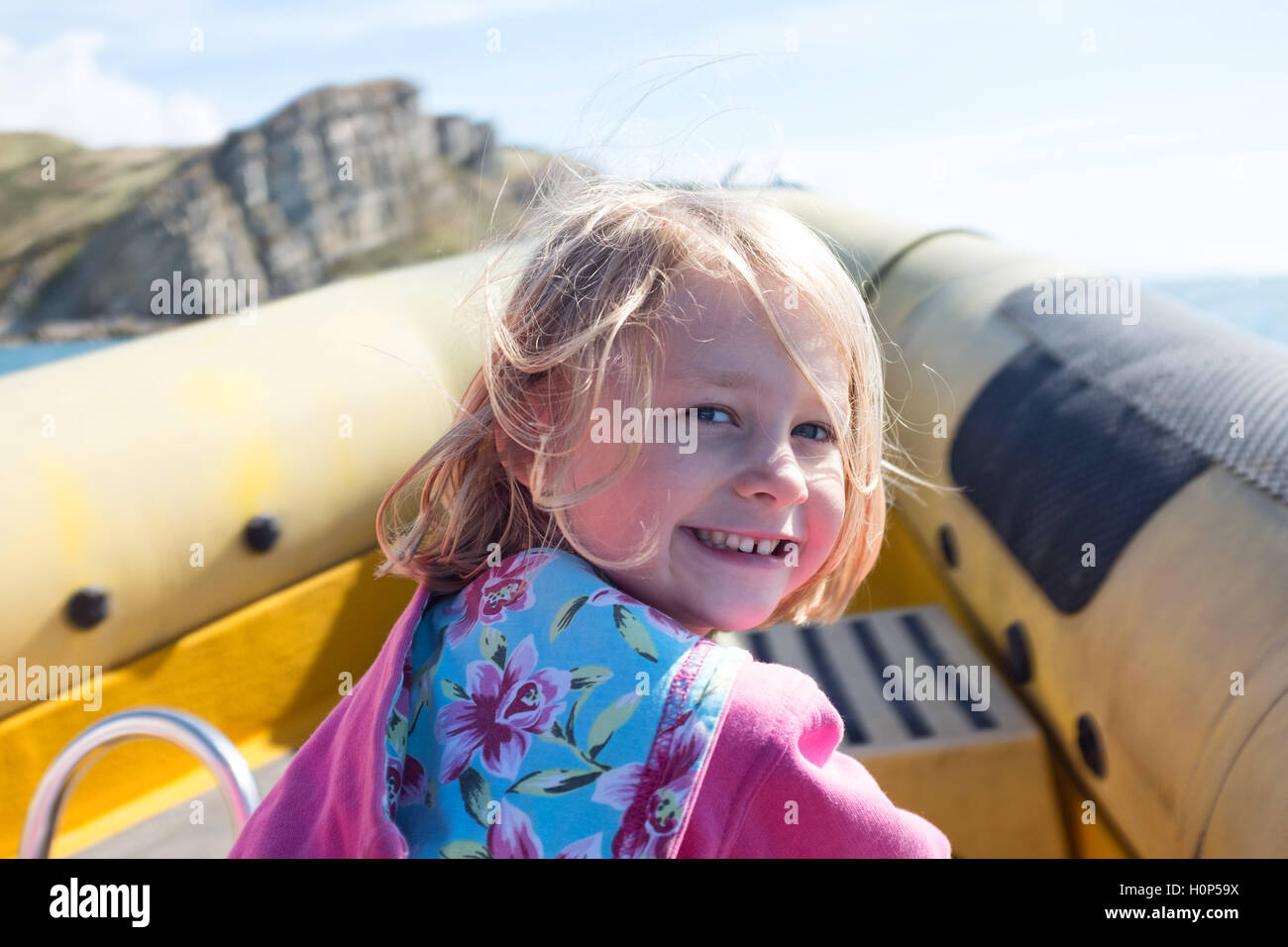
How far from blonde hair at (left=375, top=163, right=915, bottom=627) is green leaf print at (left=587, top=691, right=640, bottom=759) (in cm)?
14

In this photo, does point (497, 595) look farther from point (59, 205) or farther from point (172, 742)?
point (59, 205)

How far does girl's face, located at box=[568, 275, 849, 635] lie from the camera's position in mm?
676

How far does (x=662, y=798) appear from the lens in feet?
1.70

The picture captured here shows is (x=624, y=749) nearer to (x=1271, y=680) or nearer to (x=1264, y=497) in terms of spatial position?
(x=1271, y=680)

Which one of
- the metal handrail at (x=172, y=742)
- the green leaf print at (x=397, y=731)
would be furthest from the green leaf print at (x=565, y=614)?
the metal handrail at (x=172, y=742)

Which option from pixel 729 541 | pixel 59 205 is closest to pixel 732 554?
pixel 729 541

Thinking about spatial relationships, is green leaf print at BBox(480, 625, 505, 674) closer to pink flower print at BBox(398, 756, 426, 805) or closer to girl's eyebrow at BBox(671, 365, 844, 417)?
pink flower print at BBox(398, 756, 426, 805)

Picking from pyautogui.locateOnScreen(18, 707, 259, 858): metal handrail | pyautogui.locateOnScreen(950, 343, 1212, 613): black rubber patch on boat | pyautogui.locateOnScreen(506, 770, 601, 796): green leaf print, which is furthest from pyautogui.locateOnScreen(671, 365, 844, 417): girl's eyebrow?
pyautogui.locateOnScreen(950, 343, 1212, 613): black rubber patch on boat

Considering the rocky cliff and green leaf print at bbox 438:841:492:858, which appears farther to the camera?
the rocky cliff

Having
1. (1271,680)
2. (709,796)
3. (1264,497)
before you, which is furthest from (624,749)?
(1264,497)

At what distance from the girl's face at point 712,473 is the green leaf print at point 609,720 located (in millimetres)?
149

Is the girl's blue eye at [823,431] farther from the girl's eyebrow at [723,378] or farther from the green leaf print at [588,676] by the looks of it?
the green leaf print at [588,676]

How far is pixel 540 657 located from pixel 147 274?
126 ft

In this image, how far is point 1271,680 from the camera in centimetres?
105
